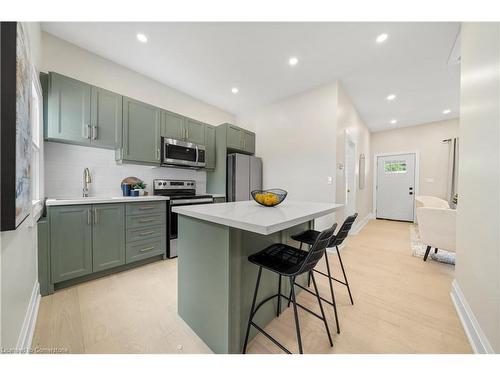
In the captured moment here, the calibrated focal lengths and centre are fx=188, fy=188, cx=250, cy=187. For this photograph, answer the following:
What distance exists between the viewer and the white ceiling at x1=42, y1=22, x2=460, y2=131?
2029 mm

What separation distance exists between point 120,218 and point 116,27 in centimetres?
210

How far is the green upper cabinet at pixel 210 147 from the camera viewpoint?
3.51 meters

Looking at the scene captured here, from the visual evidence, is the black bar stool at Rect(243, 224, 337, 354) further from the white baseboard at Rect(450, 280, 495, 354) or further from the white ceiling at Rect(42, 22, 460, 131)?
the white ceiling at Rect(42, 22, 460, 131)

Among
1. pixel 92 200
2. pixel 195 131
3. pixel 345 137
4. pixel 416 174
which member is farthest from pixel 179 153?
pixel 416 174

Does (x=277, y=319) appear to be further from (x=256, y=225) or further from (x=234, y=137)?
(x=234, y=137)

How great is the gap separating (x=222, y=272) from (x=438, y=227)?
9.50ft

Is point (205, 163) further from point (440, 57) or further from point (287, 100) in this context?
point (440, 57)

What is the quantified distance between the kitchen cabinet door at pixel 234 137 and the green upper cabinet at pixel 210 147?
0.32 meters

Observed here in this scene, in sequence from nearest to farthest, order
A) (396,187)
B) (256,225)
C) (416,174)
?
1. (256,225)
2. (416,174)
3. (396,187)

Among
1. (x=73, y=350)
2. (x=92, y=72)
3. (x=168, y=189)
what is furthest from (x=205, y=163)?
(x=73, y=350)

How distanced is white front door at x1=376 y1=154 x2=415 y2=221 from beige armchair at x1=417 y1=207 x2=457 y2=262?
3.59 metres

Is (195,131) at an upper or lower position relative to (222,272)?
upper

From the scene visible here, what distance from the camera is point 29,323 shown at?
1269 mm

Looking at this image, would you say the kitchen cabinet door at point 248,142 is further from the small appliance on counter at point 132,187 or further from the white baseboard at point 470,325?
the white baseboard at point 470,325
